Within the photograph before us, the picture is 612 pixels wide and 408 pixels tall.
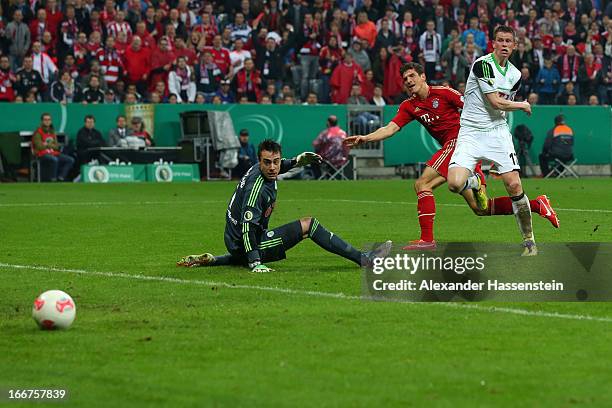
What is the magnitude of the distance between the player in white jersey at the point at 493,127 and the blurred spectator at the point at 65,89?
1847 cm

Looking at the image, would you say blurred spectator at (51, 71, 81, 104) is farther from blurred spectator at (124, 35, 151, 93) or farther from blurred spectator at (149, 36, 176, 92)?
blurred spectator at (149, 36, 176, 92)

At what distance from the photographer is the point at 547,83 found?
34.9 metres

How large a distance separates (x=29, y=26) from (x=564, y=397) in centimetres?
2549

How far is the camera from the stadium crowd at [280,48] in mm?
29484

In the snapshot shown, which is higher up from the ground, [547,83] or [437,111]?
[437,111]

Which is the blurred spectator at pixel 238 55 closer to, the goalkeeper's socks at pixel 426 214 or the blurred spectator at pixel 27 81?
the blurred spectator at pixel 27 81

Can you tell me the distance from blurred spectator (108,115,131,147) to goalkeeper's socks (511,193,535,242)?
60.8 ft

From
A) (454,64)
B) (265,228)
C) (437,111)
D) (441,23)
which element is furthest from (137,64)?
(265,228)

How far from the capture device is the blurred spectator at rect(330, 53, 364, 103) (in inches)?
1275

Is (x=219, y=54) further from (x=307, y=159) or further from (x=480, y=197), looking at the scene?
(x=307, y=159)

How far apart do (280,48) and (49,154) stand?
274 inches

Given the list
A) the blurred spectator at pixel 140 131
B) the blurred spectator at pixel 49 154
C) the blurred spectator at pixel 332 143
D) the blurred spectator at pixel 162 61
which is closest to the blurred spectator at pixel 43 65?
the blurred spectator at pixel 49 154

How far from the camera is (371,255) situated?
433 inches

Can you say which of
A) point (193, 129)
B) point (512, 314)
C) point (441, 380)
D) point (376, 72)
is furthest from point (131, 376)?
point (376, 72)
